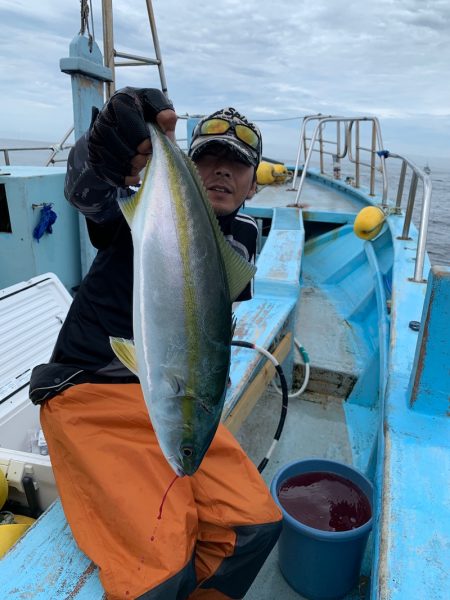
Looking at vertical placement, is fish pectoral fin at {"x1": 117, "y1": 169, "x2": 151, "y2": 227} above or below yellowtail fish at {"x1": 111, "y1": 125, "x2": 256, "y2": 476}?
above

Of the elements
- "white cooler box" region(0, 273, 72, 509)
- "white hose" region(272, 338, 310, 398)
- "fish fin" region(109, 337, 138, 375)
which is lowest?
"white hose" region(272, 338, 310, 398)

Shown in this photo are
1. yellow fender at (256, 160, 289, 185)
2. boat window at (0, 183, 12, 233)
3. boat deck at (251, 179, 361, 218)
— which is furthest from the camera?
yellow fender at (256, 160, 289, 185)

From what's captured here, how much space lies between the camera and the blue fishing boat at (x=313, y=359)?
1508mm

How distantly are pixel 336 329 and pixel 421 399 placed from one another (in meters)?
3.11

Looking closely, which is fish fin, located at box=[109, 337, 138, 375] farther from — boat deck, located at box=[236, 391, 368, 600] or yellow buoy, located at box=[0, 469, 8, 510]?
boat deck, located at box=[236, 391, 368, 600]

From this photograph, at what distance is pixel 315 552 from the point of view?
2.20 m

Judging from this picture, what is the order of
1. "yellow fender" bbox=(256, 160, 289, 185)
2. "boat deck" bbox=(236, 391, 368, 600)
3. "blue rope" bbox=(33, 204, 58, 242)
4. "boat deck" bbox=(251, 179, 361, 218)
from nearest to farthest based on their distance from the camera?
"boat deck" bbox=(236, 391, 368, 600) < "blue rope" bbox=(33, 204, 58, 242) < "boat deck" bbox=(251, 179, 361, 218) < "yellow fender" bbox=(256, 160, 289, 185)

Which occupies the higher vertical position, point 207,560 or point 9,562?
point 9,562

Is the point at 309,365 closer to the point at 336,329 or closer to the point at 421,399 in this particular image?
the point at 336,329

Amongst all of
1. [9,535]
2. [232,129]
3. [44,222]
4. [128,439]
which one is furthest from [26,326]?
[44,222]

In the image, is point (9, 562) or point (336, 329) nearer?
point (9, 562)

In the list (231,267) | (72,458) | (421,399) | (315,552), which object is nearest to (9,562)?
(72,458)

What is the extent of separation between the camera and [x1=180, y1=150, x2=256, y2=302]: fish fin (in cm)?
140

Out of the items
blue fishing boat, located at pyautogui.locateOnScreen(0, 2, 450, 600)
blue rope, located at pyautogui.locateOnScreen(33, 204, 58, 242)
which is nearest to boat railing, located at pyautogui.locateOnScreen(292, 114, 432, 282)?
blue fishing boat, located at pyautogui.locateOnScreen(0, 2, 450, 600)
